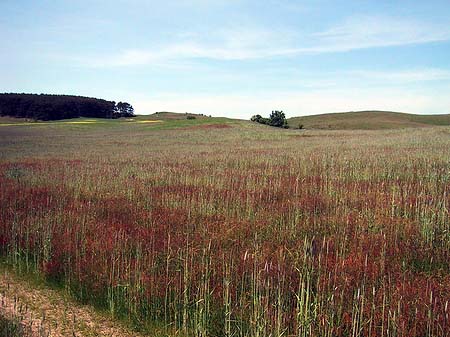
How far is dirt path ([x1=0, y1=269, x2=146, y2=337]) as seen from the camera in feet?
19.2

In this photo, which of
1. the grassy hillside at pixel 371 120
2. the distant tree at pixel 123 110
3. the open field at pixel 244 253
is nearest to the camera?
the open field at pixel 244 253

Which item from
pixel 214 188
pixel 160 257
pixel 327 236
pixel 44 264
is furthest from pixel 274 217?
pixel 44 264

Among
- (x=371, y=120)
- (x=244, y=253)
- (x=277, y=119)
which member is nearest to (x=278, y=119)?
(x=277, y=119)

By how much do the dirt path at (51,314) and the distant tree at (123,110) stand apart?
126 m

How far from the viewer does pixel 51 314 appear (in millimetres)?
Result: 6398

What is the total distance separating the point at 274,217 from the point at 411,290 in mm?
4305

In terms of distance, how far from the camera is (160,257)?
24.7 ft

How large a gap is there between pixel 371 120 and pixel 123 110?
79065mm

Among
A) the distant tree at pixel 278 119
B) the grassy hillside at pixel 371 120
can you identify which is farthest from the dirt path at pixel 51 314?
the grassy hillside at pixel 371 120

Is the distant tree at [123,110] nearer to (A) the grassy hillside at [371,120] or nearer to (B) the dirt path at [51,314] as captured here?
(A) the grassy hillside at [371,120]

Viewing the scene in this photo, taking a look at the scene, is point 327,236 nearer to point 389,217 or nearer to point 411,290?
point 389,217

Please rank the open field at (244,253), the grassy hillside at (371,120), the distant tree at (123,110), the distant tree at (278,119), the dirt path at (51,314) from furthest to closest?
the distant tree at (123,110) < the grassy hillside at (371,120) < the distant tree at (278,119) < the dirt path at (51,314) < the open field at (244,253)

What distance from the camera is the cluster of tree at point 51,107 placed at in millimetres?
109438

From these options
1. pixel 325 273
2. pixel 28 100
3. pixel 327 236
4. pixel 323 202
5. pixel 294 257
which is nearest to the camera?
pixel 325 273
